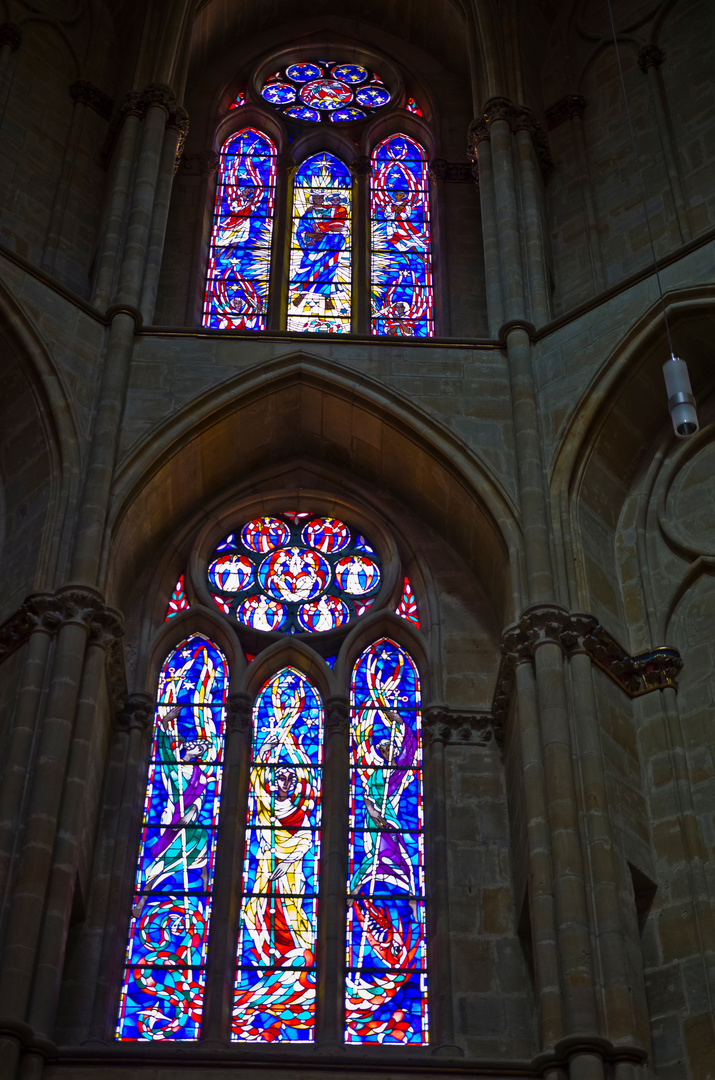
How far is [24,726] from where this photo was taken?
11172mm

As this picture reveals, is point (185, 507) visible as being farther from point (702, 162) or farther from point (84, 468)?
point (702, 162)

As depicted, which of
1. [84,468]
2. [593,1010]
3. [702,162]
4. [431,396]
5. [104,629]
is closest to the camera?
[593,1010]

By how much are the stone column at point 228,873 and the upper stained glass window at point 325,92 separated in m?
7.49

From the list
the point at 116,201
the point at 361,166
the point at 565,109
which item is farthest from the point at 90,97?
the point at 565,109

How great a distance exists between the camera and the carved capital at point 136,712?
1277 centimetres

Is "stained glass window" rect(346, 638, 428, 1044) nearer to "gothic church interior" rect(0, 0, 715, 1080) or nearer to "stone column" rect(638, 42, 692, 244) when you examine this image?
"gothic church interior" rect(0, 0, 715, 1080)

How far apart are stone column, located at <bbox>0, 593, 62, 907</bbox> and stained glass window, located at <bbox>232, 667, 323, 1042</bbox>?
81.8 inches

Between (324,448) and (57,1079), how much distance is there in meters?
6.41

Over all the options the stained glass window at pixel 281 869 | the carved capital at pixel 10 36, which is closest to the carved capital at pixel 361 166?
the carved capital at pixel 10 36

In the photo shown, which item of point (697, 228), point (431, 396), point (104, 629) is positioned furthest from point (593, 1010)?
point (697, 228)

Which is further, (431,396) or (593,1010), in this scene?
(431,396)

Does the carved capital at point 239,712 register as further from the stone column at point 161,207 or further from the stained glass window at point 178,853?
the stone column at point 161,207

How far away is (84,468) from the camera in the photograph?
1291 centimetres

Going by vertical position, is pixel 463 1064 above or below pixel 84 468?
below
